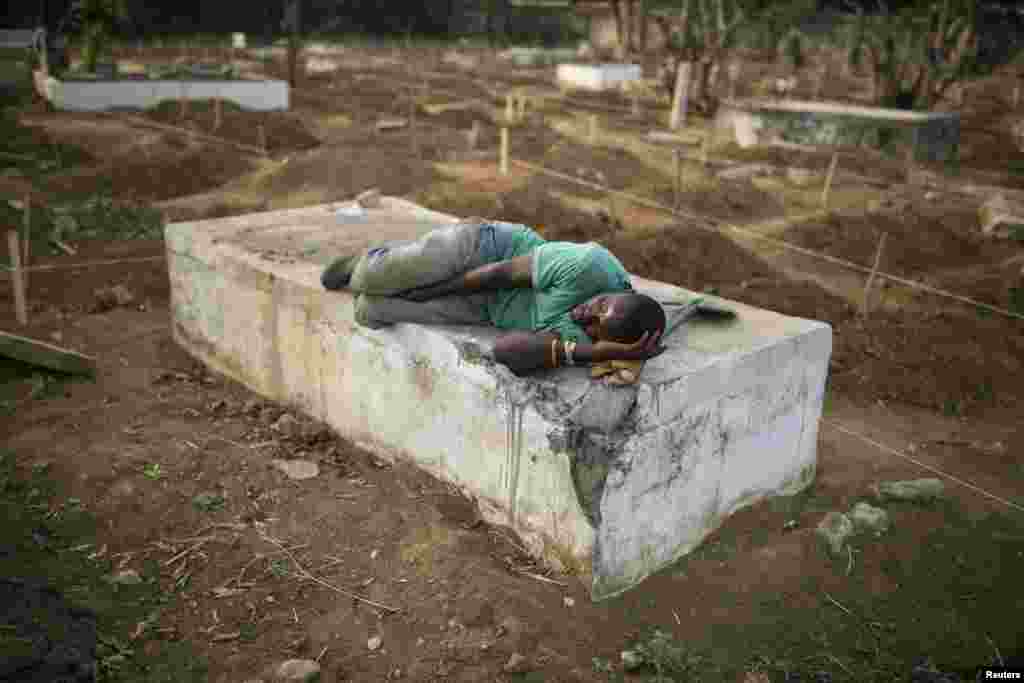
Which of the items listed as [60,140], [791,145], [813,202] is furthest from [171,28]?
[813,202]

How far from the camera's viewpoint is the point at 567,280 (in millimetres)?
3625

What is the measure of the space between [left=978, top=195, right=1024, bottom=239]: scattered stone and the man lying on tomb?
29.8 feet

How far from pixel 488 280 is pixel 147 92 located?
15036 millimetres

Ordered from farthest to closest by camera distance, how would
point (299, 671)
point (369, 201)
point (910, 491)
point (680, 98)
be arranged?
point (680, 98) → point (369, 201) → point (910, 491) → point (299, 671)

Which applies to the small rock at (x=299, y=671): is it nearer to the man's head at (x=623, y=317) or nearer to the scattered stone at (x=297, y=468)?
the scattered stone at (x=297, y=468)

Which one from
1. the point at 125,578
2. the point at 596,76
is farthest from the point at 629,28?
the point at 125,578

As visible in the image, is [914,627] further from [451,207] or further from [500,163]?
[500,163]

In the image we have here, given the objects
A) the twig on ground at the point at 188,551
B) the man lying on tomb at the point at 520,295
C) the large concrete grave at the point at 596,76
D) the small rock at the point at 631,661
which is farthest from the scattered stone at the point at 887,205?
the large concrete grave at the point at 596,76

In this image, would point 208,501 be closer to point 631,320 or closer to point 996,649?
point 631,320

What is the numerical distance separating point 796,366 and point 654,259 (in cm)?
483

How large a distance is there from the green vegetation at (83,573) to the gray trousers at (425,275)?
1.55m

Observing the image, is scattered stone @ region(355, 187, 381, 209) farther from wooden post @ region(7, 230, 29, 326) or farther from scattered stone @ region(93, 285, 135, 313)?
wooden post @ region(7, 230, 29, 326)

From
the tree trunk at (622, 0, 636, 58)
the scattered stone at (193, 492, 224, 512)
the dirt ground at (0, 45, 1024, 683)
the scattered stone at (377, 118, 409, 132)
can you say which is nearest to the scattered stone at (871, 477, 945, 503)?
the dirt ground at (0, 45, 1024, 683)

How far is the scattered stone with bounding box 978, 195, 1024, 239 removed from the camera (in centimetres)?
1077
